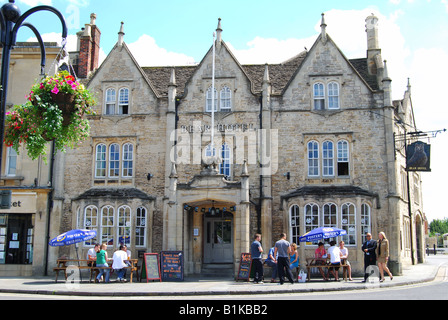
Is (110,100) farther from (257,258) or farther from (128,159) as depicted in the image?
(257,258)

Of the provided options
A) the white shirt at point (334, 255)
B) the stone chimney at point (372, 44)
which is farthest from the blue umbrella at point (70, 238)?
the stone chimney at point (372, 44)

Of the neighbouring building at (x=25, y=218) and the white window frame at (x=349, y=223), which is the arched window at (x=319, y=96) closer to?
the white window frame at (x=349, y=223)

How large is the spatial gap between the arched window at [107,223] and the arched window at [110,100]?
5377 mm

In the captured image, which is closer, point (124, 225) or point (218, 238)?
point (124, 225)

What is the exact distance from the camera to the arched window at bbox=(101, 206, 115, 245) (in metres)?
24.1

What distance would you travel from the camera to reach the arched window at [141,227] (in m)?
24.1

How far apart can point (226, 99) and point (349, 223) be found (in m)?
8.88

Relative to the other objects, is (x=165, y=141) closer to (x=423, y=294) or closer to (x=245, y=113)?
(x=245, y=113)

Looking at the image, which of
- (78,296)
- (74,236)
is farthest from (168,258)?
(78,296)

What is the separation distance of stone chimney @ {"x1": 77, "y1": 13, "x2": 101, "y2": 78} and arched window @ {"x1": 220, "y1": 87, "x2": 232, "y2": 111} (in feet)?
26.7

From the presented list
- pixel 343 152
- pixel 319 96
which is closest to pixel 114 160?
pixel 319 96

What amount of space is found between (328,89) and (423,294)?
1348 cm

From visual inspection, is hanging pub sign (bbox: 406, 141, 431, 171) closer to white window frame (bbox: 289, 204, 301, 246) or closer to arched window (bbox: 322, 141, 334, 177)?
arched window (bbox: 322, 141, 334, 177)

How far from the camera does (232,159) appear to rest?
80.2 feet
